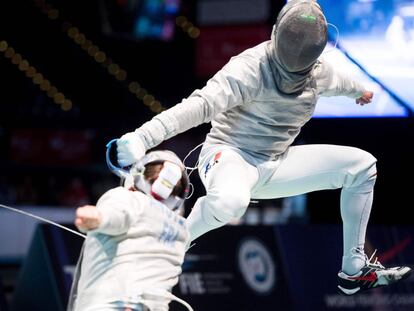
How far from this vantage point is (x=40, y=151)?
35.4ft

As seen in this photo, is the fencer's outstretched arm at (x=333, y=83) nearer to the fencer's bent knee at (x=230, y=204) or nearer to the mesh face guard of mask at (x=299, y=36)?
the mesh face guard of mask at (x=299, y=36)

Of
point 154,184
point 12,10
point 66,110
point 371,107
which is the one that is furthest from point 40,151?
point 154,184

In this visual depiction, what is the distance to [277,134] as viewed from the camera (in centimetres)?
396

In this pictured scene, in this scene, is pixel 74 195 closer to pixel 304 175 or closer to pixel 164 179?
pixel 304 175

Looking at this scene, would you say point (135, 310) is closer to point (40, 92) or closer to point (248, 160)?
point (248, 160)

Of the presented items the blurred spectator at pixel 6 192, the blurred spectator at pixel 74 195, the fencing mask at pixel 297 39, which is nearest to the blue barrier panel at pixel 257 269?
the fencing mask at pixel 297 39

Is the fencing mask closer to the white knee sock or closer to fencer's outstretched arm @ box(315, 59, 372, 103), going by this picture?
fencer's outstretched arm @ box(315, 59, 372, 103)

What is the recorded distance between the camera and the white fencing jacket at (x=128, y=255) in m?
3.03

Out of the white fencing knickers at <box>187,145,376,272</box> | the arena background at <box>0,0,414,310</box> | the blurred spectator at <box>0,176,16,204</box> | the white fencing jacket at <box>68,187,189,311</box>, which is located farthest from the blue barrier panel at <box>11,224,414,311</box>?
the blurred spectator at <box>0,176,16,204</box>

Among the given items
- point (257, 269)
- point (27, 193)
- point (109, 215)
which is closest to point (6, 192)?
point (27, 193)

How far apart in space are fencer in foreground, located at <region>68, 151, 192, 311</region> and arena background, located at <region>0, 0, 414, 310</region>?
1.64m

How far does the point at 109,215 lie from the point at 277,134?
4.18ft

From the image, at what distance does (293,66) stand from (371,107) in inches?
107

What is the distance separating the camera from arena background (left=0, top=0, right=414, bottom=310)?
5.79 metres
